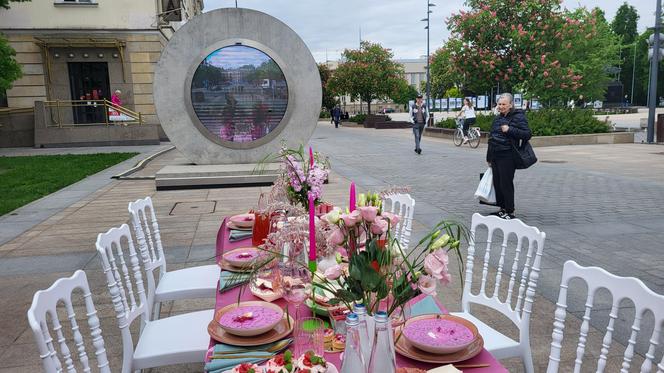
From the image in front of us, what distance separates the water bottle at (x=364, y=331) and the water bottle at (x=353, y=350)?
0.6 inches

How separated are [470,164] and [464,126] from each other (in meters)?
6.27

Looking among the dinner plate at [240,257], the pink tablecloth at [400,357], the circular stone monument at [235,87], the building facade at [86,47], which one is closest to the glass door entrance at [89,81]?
the building facade at [86,47]

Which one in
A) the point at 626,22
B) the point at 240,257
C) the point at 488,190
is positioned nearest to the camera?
the point at 240,257

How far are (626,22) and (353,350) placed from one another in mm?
92788

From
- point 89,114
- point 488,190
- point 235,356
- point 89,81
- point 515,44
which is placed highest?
point 515,44

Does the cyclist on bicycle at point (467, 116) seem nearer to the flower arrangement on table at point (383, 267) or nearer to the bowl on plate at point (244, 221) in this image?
the bowl on plate at point (244, 221)

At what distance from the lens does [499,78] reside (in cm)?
2094

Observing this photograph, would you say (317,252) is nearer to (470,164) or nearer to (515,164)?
(515,164)

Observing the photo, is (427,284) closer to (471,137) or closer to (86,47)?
(471,137)

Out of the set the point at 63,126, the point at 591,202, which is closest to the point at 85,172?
the point at 63,126

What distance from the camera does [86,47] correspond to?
21.3 m

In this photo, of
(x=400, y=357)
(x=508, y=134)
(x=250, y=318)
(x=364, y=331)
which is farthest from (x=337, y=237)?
(x=508, y=134)

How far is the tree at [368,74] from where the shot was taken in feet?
128

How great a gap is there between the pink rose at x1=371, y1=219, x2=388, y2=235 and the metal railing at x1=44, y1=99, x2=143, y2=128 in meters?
20.7
